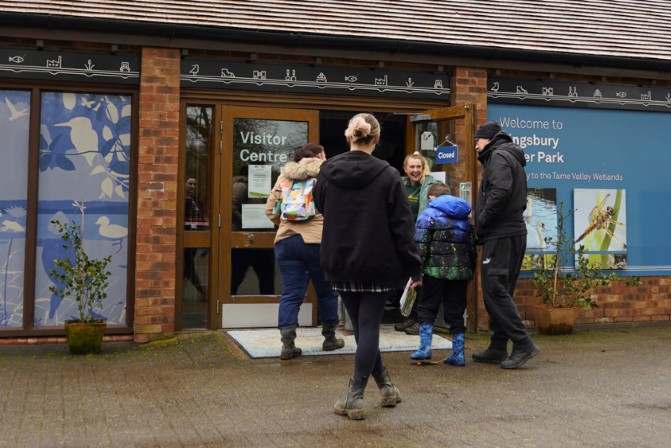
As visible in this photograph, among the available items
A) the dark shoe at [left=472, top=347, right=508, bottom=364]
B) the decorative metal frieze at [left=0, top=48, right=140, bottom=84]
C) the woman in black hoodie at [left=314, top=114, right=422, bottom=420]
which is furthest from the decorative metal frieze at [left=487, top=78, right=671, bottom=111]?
the woman in black hoodie at [left=314, top=114, right=422, bottom=420]

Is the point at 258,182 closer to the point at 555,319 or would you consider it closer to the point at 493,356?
the point at 493,356

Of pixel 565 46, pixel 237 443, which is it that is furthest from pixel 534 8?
pixel 237 443

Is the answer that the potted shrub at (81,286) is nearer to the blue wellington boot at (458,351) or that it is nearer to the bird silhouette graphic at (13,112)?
the bird silhouette graphic at (13,112)

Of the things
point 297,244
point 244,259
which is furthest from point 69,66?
point 297,244

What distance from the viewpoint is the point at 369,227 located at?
16.9 ft

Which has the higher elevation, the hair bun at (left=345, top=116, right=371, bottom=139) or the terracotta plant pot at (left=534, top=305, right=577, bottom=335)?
the hair bun at (left=345, top=116, right=371, bottom=139)

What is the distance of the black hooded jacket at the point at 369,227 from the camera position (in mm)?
5145

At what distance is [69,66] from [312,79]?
8.44 feet

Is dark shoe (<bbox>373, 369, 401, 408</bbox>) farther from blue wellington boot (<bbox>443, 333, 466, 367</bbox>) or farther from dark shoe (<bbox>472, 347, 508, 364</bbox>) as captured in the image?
dark shoe (<bbox>472, 347, 508, 364</bbox>)

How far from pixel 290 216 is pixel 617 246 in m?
4.73

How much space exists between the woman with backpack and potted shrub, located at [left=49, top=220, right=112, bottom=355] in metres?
1.91

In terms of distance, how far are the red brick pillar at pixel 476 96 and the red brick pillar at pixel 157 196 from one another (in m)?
3.19

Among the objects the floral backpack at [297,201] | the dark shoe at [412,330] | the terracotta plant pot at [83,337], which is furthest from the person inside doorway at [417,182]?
the terracotta plant pot at [83,337]

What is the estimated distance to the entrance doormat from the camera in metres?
7.45
